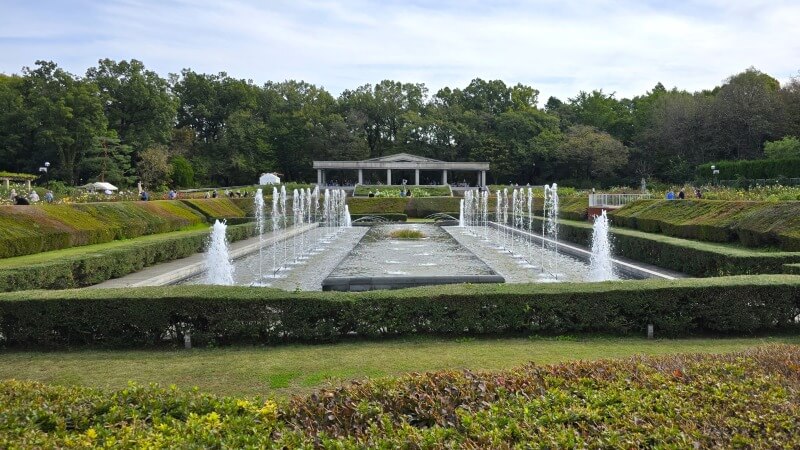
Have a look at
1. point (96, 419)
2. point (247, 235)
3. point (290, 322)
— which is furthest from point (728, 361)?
point (247, 235)

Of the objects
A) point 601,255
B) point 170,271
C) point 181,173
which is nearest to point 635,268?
point 601,255

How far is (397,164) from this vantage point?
57.2 m

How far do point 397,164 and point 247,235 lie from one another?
35417 millimetres

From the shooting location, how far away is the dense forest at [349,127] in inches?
1693

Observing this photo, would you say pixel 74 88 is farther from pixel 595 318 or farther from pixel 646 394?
pixel 646 394

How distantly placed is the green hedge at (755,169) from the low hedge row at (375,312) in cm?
3263

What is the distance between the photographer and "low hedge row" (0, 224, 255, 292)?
9.88 meters

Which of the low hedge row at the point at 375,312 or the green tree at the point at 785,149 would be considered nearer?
the low hedge row at the point at 375,312

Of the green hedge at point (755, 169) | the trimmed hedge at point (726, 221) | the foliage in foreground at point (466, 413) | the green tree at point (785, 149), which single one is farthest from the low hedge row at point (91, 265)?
the green tree at point (785, 149)

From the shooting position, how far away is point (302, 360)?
6438mm

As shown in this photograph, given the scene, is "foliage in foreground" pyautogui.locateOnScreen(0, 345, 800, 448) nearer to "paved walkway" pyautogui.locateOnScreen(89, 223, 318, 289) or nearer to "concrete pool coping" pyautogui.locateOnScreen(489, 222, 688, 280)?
"paved walkway" pyautogui.locateOnScreen(89, 223, 318, 289)

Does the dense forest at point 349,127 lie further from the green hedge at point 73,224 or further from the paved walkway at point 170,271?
the paved walkway at point 170,271

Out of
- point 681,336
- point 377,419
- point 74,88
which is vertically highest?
point 74,88

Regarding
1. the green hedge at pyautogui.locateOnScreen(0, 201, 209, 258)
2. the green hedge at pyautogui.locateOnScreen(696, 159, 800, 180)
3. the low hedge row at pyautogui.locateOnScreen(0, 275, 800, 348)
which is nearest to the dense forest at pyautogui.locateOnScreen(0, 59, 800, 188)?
the green hedge at pyautogui.locateOnScreen(696, 159, 800, 180)
